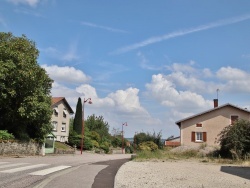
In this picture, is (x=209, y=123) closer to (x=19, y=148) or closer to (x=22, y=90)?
(x=22, y=90)

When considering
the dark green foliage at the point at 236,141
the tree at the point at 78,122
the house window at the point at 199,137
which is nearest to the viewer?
the dark green foliage at the point at 236,141

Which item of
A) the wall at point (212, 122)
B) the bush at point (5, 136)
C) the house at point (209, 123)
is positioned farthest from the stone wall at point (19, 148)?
the house at point (209, 123)

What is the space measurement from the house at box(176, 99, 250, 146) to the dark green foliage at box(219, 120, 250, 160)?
16.6 meters

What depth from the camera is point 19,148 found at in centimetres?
3133

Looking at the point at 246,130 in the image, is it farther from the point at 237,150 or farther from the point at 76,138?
the point at 76,138

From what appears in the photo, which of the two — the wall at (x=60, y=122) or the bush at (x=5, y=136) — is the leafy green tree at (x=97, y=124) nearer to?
the wall at (x=60, y=122)

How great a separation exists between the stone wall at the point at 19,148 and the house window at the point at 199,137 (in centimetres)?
2495

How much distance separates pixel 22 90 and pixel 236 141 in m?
20.0

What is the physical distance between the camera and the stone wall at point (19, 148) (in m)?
28.8

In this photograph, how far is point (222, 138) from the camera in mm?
36125

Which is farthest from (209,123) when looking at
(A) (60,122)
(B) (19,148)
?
(B) (19,148)

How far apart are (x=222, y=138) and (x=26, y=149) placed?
1869cm

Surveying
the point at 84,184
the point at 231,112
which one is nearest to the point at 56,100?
the point at 231,112

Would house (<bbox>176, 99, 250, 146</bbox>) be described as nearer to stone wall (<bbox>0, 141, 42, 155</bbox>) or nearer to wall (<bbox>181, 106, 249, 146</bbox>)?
wall (<bbox>181, 106, 249, 146</bbox>)
